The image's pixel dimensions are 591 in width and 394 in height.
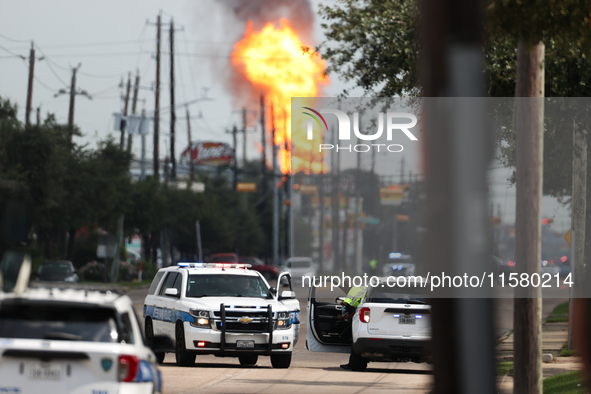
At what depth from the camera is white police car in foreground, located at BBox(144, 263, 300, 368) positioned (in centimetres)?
1617

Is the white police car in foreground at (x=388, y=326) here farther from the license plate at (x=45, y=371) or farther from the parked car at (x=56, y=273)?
the parked car at (x=56, y=273)

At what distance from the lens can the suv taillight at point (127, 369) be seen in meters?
7.54

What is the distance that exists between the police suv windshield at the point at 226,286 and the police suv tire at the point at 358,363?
1994 mm

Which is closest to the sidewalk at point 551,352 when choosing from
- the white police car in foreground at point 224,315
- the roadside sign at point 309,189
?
the white police car in foreground at point 224,315

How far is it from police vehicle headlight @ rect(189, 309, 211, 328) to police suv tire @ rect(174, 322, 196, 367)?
9.9 inches

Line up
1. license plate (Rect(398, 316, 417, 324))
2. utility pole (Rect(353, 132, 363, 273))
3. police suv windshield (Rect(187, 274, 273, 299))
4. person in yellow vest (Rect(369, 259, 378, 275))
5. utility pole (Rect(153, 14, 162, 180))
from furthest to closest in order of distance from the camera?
1. utility pole (Rect(153, 14, 162, 180))
2. utility pole (Rect(353, 132, 363, 273))
3. person in yellow vest (Rect(369, 259, 378, 275))
4. police suv windshield (Rect(187, 274, 273, 299))
5. license plate (Rect(398, 316, 417, 324))

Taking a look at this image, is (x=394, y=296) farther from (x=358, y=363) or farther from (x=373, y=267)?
(x=373, y=267)

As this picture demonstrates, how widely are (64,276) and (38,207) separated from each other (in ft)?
19.2

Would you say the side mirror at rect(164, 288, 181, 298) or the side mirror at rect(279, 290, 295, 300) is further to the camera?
the side mirror at rect(279, 290, 295, 300)

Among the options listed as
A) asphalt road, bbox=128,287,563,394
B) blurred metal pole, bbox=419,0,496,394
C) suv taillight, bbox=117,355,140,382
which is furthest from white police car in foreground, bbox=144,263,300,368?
blurred metal pole, bbox=419,0,496,394

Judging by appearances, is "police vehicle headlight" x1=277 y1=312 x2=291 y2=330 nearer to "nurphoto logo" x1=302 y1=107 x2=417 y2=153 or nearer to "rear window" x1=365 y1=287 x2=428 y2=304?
"rear window" x1=365 y1=287 x2=428 y2=304

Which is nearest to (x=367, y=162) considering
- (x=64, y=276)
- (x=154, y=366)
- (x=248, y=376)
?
(x=248, y=376)

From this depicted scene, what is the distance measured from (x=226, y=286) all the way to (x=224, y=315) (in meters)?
1.23

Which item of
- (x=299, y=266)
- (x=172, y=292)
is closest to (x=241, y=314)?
(x=172, y=292)
